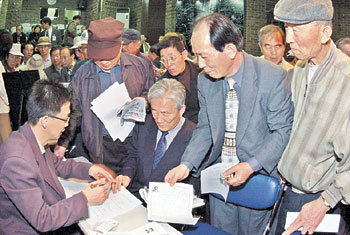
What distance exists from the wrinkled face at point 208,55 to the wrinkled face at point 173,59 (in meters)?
1.76

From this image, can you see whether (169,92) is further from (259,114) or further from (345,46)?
(345,46)

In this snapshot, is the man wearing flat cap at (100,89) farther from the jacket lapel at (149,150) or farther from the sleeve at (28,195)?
the sleeve at (28,195)

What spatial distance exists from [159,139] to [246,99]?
34.9 inches

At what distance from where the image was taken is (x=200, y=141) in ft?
7.67

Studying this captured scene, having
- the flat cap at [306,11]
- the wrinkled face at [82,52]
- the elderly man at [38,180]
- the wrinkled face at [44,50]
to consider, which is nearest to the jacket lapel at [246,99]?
the flat cap at [306,11]

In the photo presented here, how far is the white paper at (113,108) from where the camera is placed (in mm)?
2920

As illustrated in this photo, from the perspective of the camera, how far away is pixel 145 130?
9.10 feet

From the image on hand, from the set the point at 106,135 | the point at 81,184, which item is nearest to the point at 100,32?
the point at 106,135

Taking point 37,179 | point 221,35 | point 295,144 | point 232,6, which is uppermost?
point 232,6

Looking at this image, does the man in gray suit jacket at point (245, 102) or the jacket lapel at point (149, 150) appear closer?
the man in gray suit jacket at point (245, 102)

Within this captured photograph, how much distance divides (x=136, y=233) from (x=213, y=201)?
27.9 inches

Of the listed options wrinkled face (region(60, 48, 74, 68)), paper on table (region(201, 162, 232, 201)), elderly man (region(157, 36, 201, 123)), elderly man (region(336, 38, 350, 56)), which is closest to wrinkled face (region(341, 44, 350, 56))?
elderly man (region(336, 38, 350, 56))

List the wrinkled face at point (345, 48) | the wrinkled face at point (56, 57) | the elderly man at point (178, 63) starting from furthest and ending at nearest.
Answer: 1. the wrinkled face at point (56, 57)
2. the elderly man at point (178, 63)
3. the wrinkled face at point (345, 48)

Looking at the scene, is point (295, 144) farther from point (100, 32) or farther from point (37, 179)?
point (100, 32)
